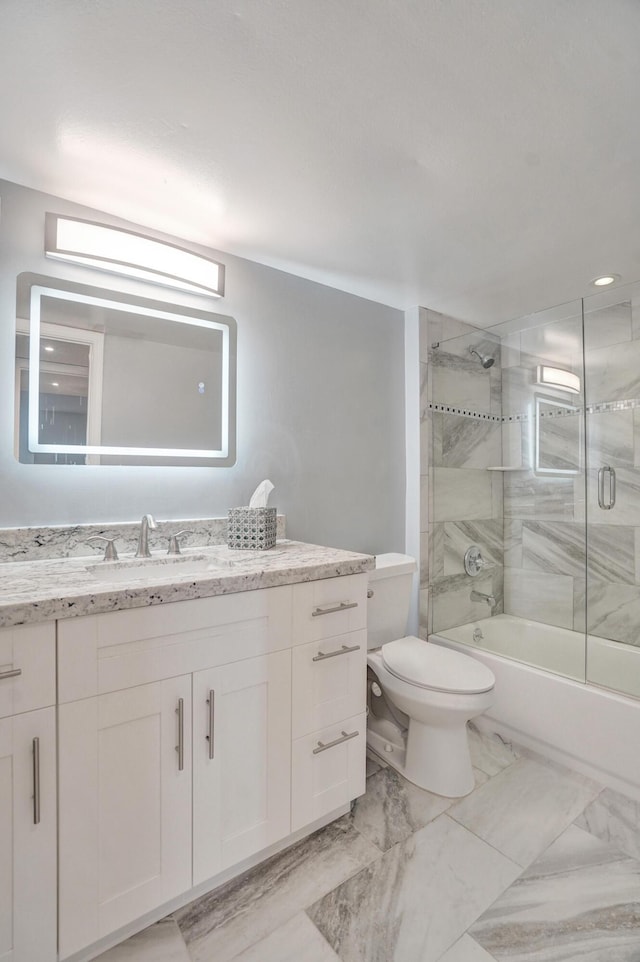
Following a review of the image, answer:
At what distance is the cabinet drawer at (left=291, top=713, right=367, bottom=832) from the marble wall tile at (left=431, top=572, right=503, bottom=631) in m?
1.15

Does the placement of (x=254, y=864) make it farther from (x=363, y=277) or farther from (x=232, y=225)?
(x=363, y=277)

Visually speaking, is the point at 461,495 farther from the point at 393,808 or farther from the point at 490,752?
the point at 393,808

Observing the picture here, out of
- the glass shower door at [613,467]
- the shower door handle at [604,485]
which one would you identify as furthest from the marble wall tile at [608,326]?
the shower door handle at [604,485]

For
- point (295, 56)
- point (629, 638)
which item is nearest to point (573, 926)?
point (629, 638)

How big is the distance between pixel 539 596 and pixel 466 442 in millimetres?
1067

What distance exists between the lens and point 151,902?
1.08 m

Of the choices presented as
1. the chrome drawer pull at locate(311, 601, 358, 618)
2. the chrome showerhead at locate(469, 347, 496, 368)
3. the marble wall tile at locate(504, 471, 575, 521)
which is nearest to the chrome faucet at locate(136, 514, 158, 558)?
the chrome drawer pull at locate(311, 601, 358, 618)

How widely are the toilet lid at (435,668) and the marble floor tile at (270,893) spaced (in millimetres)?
547

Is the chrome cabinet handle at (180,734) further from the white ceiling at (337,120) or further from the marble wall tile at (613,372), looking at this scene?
the marble wall tile at (613,372)

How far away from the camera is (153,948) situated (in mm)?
1099

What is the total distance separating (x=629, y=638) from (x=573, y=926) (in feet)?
5.19

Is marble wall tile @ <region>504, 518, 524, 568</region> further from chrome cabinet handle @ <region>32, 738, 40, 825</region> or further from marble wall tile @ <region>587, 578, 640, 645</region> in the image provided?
chrome cabinet handle @ <region>32, 738, 40, 825</region>

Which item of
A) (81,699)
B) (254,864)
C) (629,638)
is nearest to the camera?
(81,699)

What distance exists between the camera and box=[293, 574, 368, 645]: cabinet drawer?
4.42 feet
